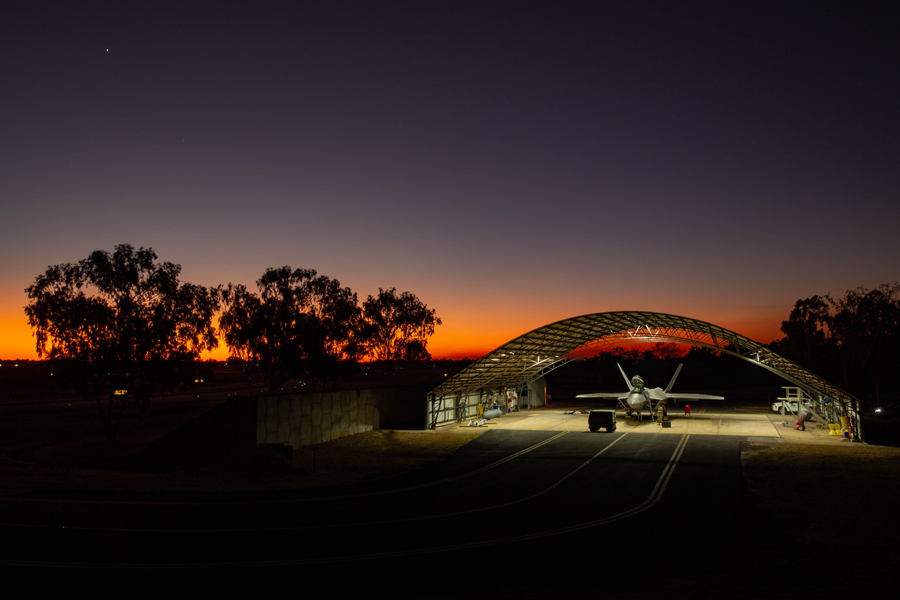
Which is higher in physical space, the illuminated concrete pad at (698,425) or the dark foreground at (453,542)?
the dark foreground at (453,542)

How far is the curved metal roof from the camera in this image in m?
40.6

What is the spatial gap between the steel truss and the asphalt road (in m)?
18.4

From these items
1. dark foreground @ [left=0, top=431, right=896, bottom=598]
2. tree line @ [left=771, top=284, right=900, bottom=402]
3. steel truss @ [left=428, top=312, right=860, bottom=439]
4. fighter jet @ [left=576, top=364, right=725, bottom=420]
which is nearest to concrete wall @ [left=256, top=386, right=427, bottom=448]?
steel truss @ [left=428, top=312, right=860, bottom=439]

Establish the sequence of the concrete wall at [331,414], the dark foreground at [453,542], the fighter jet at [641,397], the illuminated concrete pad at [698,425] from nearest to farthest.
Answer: the dark foreground at [453,542] → the concrete wall at [331,414] → the illuminated concrete pad at [698,425] → the fighter jet at [641,397]

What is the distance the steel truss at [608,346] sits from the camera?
132 ft

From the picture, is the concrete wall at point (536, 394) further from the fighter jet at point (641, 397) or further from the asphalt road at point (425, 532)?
the asphalt road at point (425, 532)

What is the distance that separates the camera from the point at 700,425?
149ft

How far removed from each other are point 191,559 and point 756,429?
140 feet

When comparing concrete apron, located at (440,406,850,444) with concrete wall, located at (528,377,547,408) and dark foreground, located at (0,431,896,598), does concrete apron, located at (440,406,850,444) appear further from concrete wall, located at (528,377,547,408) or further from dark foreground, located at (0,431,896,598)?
dark foreground, located at (0,431,896,598)

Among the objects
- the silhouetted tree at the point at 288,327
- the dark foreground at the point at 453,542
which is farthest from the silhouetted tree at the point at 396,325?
the dark foreground at the point at 453,542

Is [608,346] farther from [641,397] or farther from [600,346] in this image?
[641,397]

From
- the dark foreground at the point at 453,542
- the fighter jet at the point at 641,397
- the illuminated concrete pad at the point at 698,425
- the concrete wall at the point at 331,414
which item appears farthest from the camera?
the fighter jet at the point at 641,397

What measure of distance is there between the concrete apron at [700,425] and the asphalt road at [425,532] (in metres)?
16.8

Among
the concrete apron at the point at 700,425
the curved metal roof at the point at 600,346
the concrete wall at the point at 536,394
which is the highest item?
the curved metal roof at the point at 600,346
